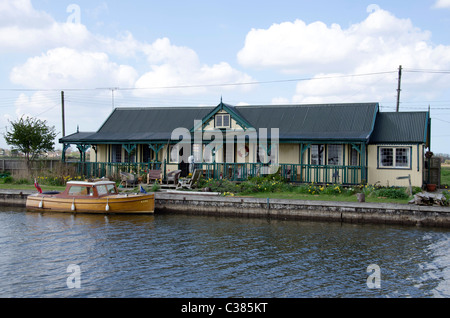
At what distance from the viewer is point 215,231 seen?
17.6 metres

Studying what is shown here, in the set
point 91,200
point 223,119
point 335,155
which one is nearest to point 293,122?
point 335,155

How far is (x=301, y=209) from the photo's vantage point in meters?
20.1

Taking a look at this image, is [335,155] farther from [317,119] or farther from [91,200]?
[91,200]

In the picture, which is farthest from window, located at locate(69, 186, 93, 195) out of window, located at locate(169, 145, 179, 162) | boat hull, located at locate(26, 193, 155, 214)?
window, located at locate(169, 145, 179, 162)

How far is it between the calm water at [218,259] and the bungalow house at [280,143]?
281 inches

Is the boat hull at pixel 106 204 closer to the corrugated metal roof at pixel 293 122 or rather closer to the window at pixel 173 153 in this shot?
the corrugated metal roof at pixel 293 122

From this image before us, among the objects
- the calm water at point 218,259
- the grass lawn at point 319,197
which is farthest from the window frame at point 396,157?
the calm water at point 218,259

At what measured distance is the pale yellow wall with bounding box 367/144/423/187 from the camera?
24266mm

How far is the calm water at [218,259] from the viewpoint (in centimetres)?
1065

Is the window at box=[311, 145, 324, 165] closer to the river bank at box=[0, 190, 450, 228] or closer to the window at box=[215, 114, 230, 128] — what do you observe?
the window at box=[215, 114, 230, 128]

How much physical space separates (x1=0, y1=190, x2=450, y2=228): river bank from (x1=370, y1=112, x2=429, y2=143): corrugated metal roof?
277 inches

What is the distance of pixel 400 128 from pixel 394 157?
2029 mm

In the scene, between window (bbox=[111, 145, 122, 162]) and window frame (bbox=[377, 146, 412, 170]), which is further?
window (bbox=[111, 145, 122, 162])
